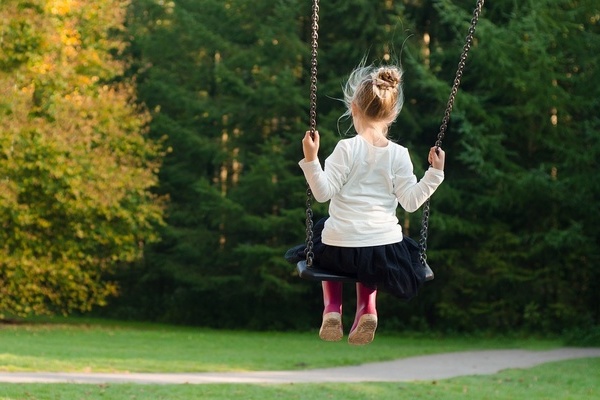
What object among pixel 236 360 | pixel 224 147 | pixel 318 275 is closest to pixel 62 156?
pixel 224 147

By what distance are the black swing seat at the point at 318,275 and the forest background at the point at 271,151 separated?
13980mm

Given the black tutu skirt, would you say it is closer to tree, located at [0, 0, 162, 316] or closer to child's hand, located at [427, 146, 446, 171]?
child's hand, located at [427, 146, 446, 171]

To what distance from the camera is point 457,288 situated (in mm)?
22031

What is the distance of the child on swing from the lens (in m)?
5.42

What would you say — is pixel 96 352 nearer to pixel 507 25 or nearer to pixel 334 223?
pixel 507 25

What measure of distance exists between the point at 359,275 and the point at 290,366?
38.0 ft

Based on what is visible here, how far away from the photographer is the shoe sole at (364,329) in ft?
18.2

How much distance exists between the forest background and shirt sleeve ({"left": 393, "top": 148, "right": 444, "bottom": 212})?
13771 millimetres

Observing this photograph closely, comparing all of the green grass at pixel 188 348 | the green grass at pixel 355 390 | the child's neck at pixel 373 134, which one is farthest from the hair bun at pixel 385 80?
the green grass at pixel 188 348

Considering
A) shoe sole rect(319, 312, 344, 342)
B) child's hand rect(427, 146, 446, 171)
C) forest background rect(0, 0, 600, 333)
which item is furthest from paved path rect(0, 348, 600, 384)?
child's hand rect(427, 146, 446, 171)

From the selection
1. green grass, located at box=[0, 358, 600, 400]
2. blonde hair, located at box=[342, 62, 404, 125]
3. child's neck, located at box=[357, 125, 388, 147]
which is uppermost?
blonde hair, located at box=[342, 62, 404, 125]

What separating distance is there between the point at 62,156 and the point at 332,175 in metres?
16.6

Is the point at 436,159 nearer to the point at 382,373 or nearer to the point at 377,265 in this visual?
the point at 377,265

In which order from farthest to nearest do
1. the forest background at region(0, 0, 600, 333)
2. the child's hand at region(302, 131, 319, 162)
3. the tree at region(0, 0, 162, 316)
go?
the tree at region(0, 0, 162, 316)
the forest background at region(0, 0, 600, 333)
the child's hand at region(302, 131, 319, 162)
